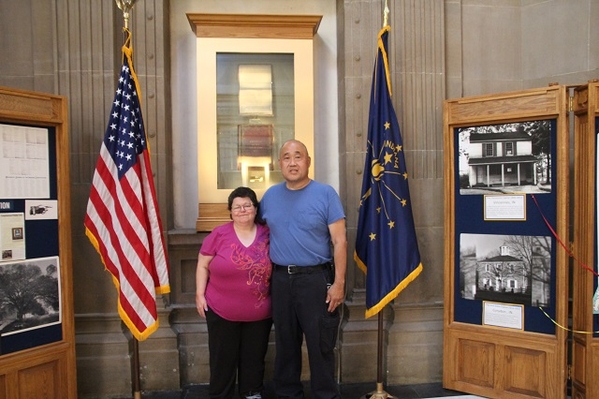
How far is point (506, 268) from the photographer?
351 cm

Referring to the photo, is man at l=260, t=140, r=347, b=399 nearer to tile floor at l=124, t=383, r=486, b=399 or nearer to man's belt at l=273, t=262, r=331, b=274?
man's belt at l=273, t=262, r=331, b=274

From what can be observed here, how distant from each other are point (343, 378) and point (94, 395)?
2.07m

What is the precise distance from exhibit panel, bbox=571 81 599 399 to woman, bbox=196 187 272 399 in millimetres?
2271

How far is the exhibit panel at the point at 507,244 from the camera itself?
3.33 meters

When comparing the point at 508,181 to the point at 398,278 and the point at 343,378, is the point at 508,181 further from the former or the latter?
the point at 343,378

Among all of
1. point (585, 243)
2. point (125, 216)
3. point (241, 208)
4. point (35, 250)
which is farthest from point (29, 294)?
point (585, 243)

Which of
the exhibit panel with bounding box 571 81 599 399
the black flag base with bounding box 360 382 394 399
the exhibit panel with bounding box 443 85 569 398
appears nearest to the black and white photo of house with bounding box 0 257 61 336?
the black flag base with bounding box 360 382 394 399

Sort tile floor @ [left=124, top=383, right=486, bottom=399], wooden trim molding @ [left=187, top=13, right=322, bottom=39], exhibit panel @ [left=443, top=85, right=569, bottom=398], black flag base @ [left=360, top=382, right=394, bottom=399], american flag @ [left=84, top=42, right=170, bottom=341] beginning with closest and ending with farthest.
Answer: american flag @ [left=84, top=42, right=170, bottom=341] < exhibit panel @ [left=443, top=85, right=569, bottom=398] < black flag base @ [left=360, top=382, right=394, bottom=399] < tile floor @ [left=124, top=383, right=486, bottom=399] < wooden trim molding @ [left=187, top=13, right=322, bottom=39]

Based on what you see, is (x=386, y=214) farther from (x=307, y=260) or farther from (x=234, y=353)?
(x=234, y=353)

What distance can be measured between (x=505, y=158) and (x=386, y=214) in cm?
101

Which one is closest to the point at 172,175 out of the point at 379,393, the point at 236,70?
the point at 236,70

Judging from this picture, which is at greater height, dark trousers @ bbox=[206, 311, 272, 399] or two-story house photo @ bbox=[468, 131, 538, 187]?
two-story house photo @ bbox=[468, 131, 538, 187]

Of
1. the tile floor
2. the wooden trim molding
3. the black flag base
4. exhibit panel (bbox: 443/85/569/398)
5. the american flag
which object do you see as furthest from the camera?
the wooden trim molding

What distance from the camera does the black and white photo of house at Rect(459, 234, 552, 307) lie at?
341cm
